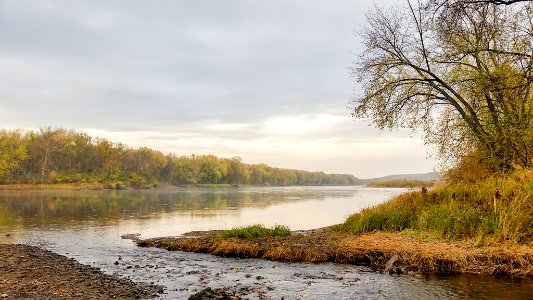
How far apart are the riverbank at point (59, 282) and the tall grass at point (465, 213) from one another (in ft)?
41.8

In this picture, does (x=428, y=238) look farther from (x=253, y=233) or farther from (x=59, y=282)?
(x=59, y=282)

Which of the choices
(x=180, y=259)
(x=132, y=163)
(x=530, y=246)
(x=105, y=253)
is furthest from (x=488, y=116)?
(x=132, y=163)

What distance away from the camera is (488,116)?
1014 inches

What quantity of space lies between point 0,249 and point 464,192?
21.9m

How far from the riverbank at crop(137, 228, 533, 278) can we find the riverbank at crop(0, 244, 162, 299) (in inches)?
226

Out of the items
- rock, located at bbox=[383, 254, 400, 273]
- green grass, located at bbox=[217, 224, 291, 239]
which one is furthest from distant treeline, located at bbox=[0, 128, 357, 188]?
rock, located at bbox=[383, 254, 400, 273]

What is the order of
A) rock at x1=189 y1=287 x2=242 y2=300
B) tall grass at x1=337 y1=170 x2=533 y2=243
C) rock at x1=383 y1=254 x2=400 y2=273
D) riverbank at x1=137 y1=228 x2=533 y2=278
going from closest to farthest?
rock at x1=189 y1=287 x2=242 y2=300 → riverbank at x1=137 y1=228 x2=533 y2=278 → rock at x1=383 y1=254 x2=400 y2=273 → tall grass at x1=337 y1=170 x2=533 y2=243

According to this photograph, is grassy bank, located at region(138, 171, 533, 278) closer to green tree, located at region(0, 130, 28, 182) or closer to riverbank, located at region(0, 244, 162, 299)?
riverbank, located at region(0, 244, 162, 299)

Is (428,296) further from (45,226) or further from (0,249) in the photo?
(45,226)

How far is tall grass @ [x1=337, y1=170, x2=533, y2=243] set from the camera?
16250 millimetres

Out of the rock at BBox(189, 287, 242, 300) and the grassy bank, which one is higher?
the grassy bank

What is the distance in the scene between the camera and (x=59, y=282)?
1295cm

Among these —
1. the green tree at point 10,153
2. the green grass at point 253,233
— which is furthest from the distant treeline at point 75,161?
the green grass at point 253,233

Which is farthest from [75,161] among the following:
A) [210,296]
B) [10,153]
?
[210,296]
